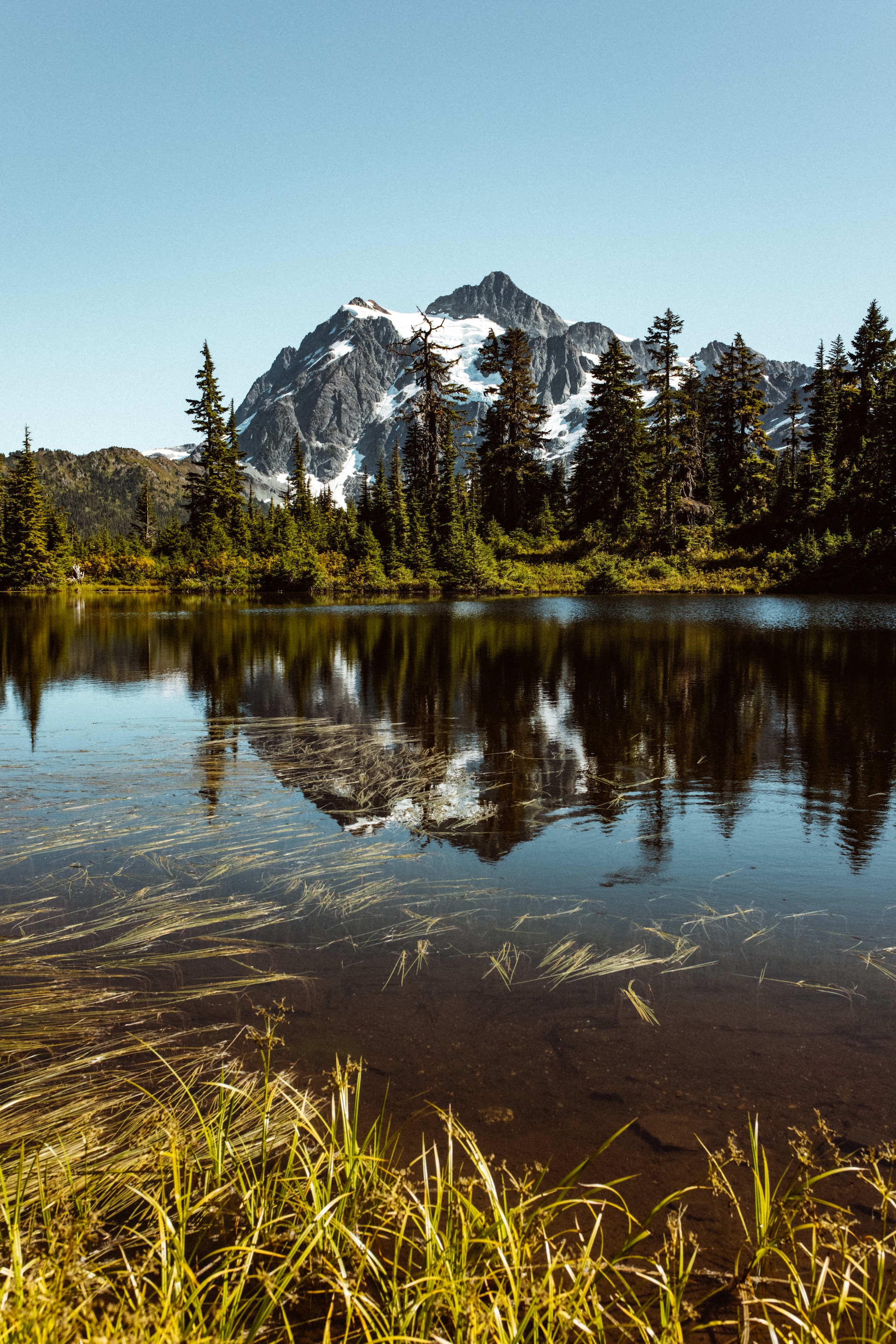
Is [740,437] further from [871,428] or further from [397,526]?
[397,526]

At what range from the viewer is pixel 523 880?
5.68 metres

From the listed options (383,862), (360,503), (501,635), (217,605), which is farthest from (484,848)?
(360,503)

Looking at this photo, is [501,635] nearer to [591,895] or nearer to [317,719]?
[317,719]

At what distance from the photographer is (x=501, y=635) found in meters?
26.4

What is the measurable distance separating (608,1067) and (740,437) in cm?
7252

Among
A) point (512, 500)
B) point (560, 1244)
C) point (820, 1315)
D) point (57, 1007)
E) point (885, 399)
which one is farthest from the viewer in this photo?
point (512, 500)

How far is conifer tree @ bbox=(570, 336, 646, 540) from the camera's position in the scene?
193ft

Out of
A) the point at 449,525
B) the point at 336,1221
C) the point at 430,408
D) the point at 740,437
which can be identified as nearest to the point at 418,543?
the point at 449,525

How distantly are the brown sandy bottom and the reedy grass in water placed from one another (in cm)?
11

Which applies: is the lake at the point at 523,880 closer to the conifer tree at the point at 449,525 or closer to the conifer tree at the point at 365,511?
the conifer tree at the point at 449,525

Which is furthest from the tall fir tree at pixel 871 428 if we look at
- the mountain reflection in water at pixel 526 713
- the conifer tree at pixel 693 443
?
the mountain reflection in water at pixel 526 713

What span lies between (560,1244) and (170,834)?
520 centimetres

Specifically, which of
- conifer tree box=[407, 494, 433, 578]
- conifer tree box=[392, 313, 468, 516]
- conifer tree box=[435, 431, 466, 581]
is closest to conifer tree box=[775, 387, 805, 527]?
conifer tree box=[435, 431, 466, 581]

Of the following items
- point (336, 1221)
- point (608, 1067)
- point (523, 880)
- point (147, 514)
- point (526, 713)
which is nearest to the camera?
point (336, 1221)
